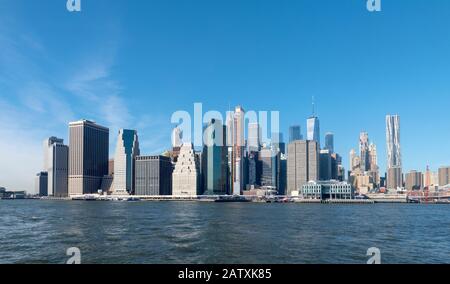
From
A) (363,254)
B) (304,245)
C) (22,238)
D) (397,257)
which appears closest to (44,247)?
(22,238)

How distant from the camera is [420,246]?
3253 cm

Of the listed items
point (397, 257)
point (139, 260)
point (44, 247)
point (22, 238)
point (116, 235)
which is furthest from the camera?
point (116, 235)

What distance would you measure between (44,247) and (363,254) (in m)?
23.8

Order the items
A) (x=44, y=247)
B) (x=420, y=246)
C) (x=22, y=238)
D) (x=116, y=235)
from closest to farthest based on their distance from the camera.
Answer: (x=44, y=247)
(x=420, y=246)
(x=22, y=238)
(x=116, y=235)
